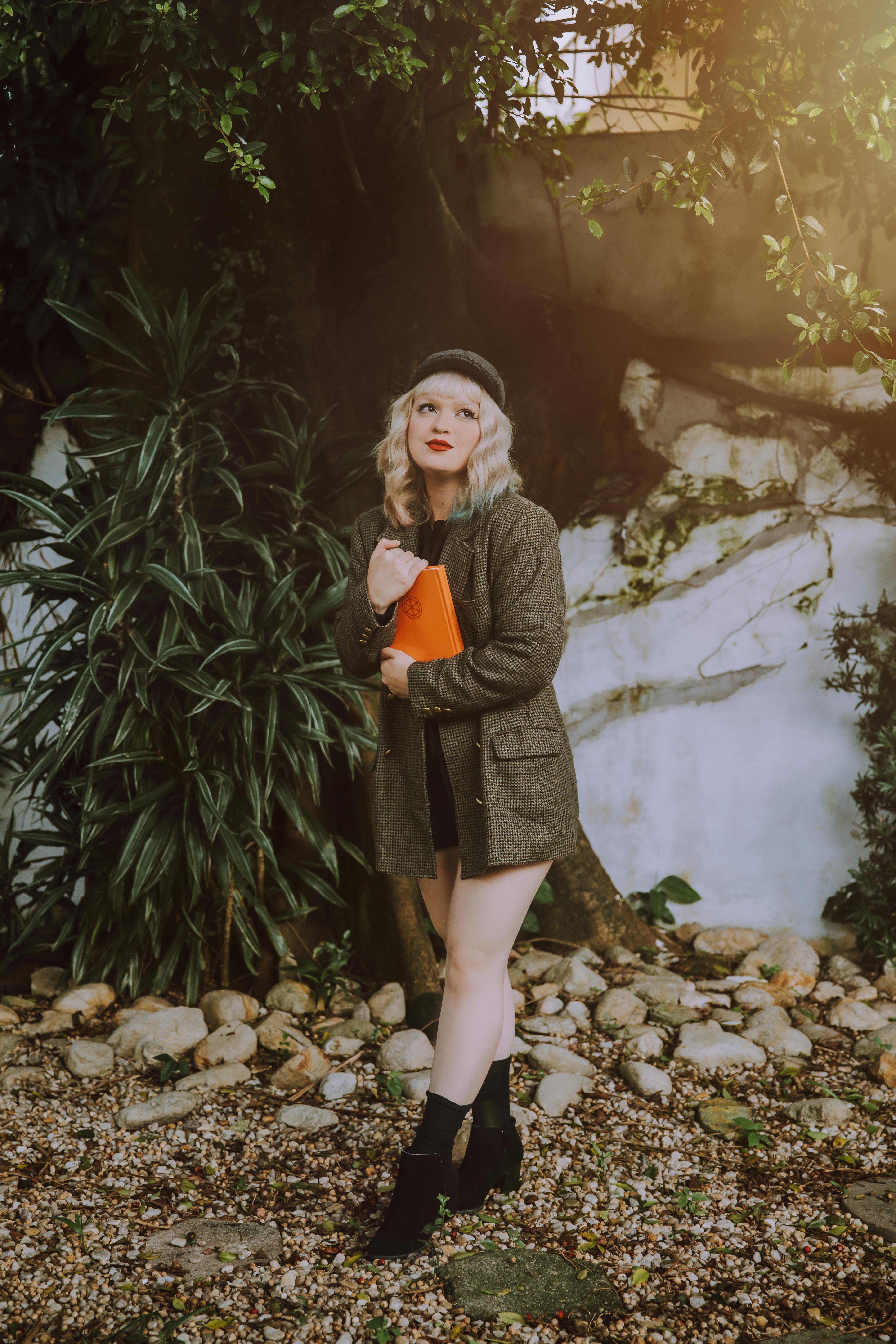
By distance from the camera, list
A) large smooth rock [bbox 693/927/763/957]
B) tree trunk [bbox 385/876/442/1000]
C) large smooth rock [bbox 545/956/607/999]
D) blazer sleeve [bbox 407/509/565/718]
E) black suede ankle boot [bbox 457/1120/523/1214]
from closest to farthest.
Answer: blazer sleeve [bbox 407/509/565/718] → black suede ankle boot [bbox 457/1120/523/1214] → tree trunk [bbox 385/876/442/1000] → large smooth rock [bbox 545/956/607/999] → large smooth rock [bbox 693/927/763/957]

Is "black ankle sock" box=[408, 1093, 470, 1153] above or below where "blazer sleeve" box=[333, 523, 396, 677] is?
below

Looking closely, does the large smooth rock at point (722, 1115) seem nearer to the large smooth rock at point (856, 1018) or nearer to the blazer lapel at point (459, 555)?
the large smooth rock at point (856, 1018)

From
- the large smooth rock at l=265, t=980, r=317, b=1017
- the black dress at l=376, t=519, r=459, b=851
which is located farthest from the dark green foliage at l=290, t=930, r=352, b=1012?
the black dress at l=376, t=519, r=459, b=851

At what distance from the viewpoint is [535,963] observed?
351 cm

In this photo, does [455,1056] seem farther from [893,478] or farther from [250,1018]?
[893,478]

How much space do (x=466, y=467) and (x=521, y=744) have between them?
0.58 m

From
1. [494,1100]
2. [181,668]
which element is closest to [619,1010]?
[494,1100]

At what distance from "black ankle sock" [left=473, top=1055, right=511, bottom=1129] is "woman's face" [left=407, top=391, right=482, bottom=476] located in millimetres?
1283

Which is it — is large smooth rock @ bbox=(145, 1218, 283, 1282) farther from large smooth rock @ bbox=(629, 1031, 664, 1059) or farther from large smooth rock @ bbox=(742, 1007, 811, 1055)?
Answer: large smooth rock @ bbox=(742, 1007, 811, 1055)

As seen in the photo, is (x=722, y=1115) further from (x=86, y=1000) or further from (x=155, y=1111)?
(x=86, y=1000)

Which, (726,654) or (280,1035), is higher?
(726,654)

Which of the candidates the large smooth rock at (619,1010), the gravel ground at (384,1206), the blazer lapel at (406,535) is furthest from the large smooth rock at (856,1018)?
the blazer lapel at (406,535)

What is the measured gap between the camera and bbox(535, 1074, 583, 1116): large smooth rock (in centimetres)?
261

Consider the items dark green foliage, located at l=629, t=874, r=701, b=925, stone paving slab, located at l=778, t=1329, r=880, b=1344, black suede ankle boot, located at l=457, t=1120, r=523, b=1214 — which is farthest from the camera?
dark green foliage, located at l=629, t=874, r=701, b=925
